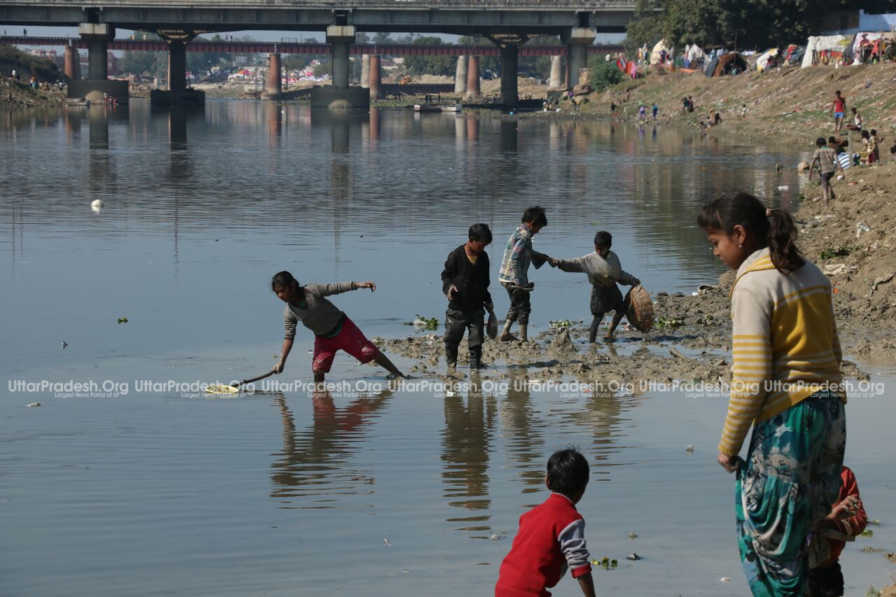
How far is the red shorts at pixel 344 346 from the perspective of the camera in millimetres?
11953

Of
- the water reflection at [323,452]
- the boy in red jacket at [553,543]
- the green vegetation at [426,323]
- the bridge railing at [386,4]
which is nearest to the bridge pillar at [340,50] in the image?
the bridge railing at [386,4]

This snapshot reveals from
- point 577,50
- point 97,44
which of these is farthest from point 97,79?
point 577,50

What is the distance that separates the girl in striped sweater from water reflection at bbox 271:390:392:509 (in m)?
3.83

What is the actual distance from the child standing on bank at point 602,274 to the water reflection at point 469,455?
230cm

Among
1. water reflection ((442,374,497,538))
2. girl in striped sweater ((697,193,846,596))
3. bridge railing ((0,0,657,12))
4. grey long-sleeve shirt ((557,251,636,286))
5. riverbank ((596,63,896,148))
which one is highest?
bridge railing ((0,0,657,12))

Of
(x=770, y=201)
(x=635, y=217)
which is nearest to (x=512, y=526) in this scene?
(x=635, y=217)

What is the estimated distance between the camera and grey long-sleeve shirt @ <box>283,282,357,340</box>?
11562 millimetres

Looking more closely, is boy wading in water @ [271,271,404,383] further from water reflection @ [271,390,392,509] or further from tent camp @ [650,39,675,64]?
tent camp @ [650,39,675,64]

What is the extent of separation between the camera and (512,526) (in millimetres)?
7676

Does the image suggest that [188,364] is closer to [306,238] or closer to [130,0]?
[306,238]

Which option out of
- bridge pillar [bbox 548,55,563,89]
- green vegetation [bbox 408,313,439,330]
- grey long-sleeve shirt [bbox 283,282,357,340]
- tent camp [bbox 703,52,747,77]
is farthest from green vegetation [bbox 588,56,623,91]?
grey long-sleeve shirt [bbox 283,282,357,340]

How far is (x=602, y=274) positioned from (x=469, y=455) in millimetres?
4672

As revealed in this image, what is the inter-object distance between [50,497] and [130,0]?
117 meters

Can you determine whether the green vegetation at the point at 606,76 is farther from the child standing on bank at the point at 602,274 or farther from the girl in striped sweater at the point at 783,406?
the girl in striped sweater at the point at 783,406
